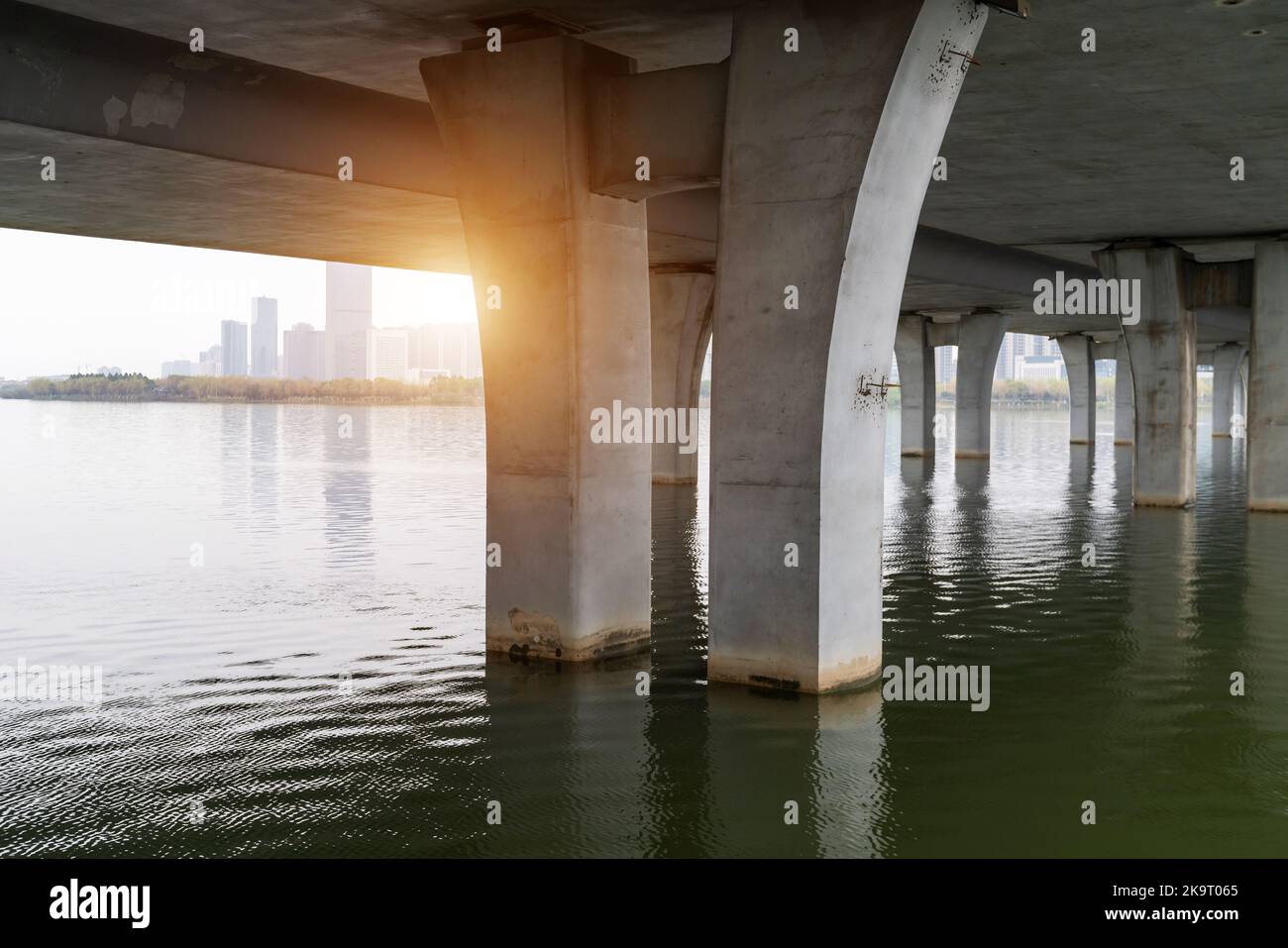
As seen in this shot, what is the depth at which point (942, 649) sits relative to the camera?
12930mm

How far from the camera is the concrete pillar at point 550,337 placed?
12453 millimetres

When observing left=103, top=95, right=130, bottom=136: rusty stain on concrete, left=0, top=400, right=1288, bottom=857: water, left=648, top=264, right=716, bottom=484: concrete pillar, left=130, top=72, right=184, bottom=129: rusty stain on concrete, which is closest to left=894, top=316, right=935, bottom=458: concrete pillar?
left=648, top=264, right=716, bottom=484: concrete pillar

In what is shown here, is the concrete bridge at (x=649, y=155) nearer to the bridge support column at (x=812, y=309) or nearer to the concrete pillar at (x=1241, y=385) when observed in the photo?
the bridge support column at (x=812, y=309)

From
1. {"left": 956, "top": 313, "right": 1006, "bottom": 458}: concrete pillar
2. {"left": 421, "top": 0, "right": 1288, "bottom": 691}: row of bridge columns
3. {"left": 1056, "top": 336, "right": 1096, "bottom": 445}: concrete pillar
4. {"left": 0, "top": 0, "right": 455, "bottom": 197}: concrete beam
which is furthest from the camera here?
{"left": 1056, "top": 336, "right": 1096, "bottom": 445}: concrete pillar

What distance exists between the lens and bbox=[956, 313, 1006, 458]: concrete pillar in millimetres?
50250

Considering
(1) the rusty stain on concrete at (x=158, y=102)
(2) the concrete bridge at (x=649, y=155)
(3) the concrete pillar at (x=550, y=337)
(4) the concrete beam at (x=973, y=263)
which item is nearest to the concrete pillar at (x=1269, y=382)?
(4) the concrete beam at (x=973, y=263)

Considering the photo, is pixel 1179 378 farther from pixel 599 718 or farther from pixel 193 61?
pixel 193 61

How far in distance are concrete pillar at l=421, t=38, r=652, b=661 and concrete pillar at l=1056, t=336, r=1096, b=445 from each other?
5547 cm

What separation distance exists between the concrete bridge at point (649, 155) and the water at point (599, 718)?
1201 millimetres

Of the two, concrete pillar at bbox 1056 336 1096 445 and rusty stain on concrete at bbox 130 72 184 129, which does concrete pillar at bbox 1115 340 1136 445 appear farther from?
rusty stain on concrete at bbox 130 72 184 129
